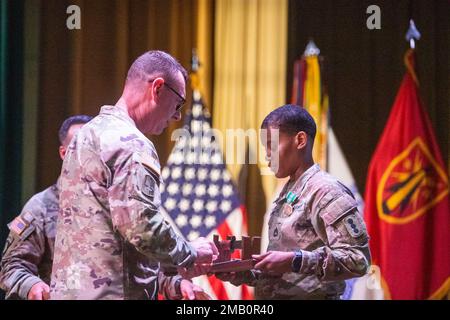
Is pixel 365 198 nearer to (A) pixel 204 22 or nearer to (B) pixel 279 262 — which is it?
(A) pixel 204 22

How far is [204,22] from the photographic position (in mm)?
4238

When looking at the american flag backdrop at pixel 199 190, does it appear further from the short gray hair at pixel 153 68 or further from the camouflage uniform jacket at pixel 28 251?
the short gray hair at pixel 153 68

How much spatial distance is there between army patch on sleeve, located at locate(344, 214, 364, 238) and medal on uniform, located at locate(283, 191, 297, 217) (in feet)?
0.90

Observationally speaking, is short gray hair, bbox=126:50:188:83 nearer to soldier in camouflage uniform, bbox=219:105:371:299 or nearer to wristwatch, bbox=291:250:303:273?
soldier in camouflage uniform, bbox=219:105:371:299

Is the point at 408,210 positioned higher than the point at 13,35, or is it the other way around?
the point at 13,35

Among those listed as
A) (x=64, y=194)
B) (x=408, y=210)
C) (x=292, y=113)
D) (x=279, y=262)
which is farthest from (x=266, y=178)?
(x=64, y=194)

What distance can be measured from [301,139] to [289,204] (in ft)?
1.00

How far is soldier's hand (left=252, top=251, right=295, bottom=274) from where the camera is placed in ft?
8.59

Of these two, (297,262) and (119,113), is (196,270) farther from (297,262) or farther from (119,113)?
(119,113)

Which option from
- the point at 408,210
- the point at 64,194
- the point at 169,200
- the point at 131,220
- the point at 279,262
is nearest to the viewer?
the point at 131,220

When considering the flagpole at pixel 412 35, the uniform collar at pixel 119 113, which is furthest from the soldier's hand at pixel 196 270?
the flagpole at pixel 412 35

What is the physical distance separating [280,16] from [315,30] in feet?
0.82

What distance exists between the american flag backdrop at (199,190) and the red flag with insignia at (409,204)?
0.95m

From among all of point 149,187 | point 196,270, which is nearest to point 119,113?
point 149,187
